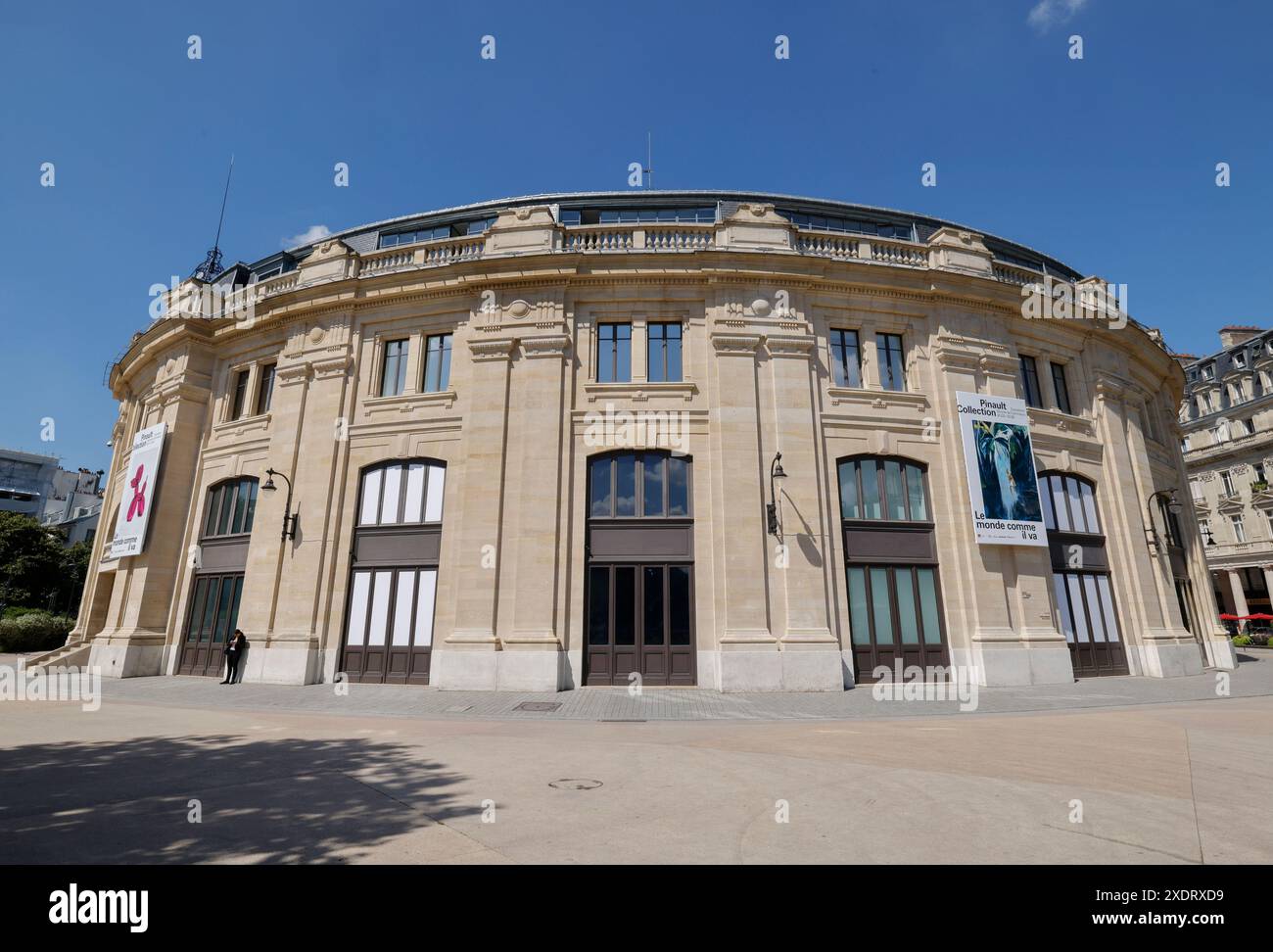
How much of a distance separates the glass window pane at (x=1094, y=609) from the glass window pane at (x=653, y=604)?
1461 centimetres

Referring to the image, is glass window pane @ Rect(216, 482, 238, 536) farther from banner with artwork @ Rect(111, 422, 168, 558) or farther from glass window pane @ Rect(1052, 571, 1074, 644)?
glass window pane @ Rect(1052, 571, 1074, 644)

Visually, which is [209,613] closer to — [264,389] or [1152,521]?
[264,389]

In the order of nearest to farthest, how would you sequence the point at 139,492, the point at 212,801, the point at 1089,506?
the point at 212,801 < the point at 1089,506 < the point at 139,492

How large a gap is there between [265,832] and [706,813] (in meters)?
3.68

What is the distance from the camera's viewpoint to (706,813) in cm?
540

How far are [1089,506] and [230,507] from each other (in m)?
30.9

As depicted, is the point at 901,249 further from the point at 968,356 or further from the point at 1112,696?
the point at 1112,696

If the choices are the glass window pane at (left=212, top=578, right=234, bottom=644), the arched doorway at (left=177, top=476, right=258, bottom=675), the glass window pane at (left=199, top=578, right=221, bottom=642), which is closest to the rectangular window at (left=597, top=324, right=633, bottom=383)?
the arched doorway at (left=177, top=476, right=258, bottom=675)

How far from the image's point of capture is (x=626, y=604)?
17.2 meters

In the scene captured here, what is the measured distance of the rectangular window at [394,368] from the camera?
20344 mm

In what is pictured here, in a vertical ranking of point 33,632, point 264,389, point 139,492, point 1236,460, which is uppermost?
point 1236,460

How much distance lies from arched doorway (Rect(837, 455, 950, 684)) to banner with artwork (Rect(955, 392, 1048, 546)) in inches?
56.8

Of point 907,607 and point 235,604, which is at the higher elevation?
point 235,604

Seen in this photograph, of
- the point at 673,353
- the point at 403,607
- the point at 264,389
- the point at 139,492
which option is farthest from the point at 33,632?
the point at 673,353
